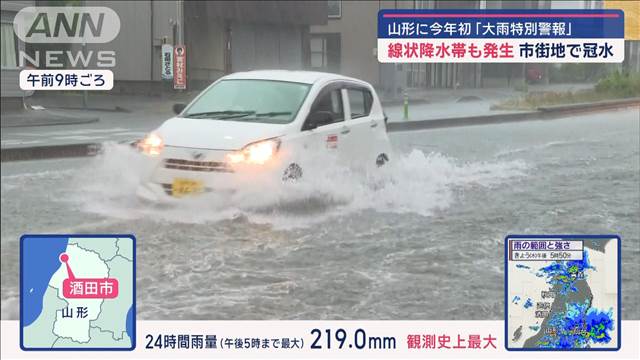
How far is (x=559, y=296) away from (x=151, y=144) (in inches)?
92.1

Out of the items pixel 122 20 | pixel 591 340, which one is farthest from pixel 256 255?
pixel 591 340

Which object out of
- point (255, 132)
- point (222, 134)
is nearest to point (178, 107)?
point (222, 134)

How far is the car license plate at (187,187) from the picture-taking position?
5742mm

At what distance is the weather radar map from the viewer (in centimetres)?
424

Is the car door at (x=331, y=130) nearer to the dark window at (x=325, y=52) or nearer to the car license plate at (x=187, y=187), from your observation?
the dark window at (x=325, y=52)

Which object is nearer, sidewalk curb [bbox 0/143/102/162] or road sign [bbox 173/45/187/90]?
sidewalk curb [bbox 0/143/102/162]

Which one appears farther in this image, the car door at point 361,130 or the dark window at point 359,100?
the car door at point 361,130

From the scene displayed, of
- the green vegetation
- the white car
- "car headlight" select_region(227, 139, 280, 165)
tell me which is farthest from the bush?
"car headlight" select_region(227, 139, 280, 165)

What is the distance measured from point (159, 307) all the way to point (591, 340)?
1.91 meters

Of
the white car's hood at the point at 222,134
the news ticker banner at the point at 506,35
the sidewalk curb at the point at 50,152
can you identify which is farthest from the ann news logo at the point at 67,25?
the news ticker banner at the point at 506,35

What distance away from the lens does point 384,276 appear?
17.1 ft

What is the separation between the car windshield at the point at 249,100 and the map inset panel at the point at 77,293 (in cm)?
112

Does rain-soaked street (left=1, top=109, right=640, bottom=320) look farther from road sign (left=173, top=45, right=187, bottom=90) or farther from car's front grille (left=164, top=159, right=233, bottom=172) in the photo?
road sign (left=173, top=45, right=187, bottom=90)

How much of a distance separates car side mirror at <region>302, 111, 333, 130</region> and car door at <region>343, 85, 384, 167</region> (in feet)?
0.50
